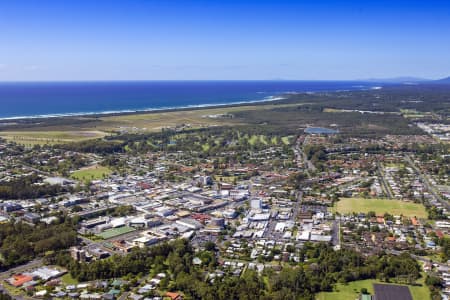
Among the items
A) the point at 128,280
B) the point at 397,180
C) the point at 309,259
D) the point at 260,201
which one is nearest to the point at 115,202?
the point at 260,201

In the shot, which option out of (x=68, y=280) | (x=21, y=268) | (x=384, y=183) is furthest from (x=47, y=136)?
(x=384, y=183)

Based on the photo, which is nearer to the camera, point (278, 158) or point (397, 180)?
point (397, 180)

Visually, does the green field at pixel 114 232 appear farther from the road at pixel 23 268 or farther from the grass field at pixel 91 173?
the grass field at pixel 91 173

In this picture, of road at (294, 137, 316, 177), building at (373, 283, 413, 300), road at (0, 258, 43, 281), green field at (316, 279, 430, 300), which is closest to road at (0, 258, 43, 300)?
road at (0, 258, 43, 281)

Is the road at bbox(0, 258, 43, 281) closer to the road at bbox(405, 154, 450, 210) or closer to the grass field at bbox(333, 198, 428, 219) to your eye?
the grass field at bbox(333, 198, 428, 219)

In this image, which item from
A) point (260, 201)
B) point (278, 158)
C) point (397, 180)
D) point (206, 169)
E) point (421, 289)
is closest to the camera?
point (421, 289)

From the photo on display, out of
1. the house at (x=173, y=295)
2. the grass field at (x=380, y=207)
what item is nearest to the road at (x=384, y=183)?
the grass field at (x=380, y=207)

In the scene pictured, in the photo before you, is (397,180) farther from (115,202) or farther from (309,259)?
(115,202)
